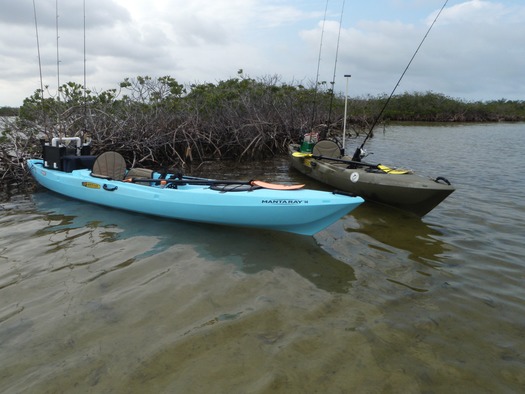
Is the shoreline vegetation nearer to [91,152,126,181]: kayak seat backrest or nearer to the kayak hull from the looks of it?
[91,152,126,181]: kayak seat backrest

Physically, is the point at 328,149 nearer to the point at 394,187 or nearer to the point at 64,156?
the point at 394,187

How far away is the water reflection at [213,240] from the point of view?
5.12 m

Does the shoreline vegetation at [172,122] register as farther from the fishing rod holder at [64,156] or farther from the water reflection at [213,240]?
the water reflection at [213,240]

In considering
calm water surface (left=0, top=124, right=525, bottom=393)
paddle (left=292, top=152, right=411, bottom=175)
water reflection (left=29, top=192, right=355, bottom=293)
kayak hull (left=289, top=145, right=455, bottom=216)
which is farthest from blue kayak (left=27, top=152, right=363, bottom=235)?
paddle (left=292, top=152, right=411, bottom=175)

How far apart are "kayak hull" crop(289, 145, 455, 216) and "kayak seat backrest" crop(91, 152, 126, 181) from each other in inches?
199

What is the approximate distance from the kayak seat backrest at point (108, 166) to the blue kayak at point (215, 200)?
0.07ft

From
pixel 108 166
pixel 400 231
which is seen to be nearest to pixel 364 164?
pixel 400 231

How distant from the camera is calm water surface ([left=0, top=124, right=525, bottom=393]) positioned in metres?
3.06

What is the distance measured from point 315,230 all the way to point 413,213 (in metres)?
2.69

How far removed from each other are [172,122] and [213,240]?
938cm

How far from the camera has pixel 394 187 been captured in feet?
23.6

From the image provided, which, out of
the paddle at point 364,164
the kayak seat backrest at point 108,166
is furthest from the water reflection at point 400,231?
the kayak seat backrest at point 108,166

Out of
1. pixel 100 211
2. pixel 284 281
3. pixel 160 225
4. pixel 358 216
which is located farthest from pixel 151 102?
pixel 284 281

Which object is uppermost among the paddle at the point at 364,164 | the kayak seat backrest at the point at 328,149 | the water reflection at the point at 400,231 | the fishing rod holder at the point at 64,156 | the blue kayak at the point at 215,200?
the kayak seat backrest at the point at 328,149
